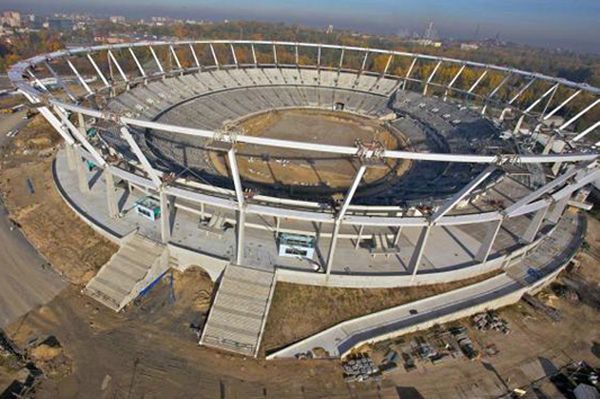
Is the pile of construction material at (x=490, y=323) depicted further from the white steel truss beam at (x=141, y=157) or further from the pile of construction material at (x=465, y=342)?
the white steel truss beam at (x=141, y=157)

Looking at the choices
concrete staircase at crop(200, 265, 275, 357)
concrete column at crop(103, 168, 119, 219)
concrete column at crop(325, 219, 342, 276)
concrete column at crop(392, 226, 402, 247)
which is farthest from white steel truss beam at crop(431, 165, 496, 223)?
concrete column at crop(103, 168, 119, 219)

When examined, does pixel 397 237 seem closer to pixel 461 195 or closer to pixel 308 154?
pixel 461 195

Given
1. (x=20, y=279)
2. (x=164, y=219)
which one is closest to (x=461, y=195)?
(x=164, y=219)

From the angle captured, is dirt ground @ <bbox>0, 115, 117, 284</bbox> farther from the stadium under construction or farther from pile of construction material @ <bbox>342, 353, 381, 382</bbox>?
pile of construction material @ <bbox>342, 353, 381, 382</bbox>

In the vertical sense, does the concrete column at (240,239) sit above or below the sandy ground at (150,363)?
above

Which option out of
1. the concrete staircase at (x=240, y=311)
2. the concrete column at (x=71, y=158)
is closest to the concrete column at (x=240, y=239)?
the concrete staircase at (x=240, y=311)

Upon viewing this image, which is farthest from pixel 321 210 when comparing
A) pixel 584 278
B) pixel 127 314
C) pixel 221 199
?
pixel 584 278
